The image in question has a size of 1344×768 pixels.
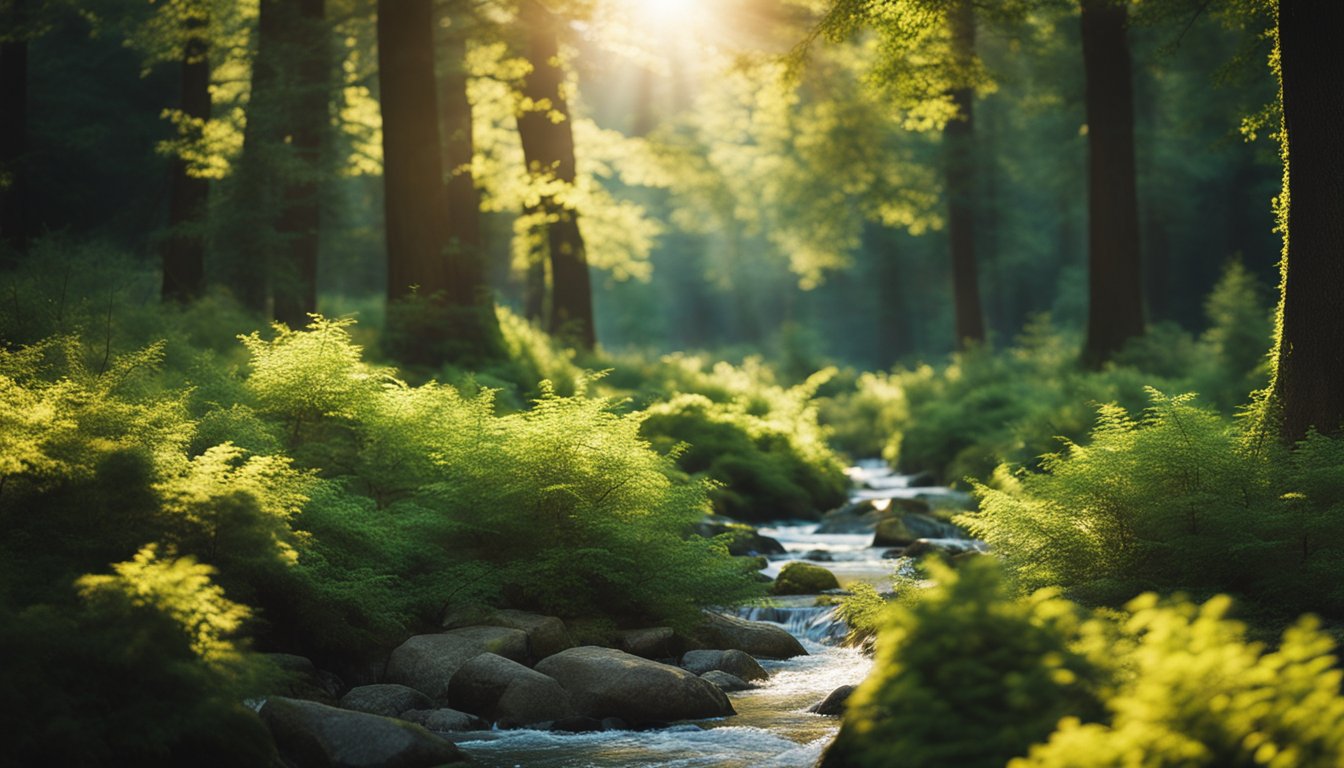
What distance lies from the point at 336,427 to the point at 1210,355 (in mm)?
16383

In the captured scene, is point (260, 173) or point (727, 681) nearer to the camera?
point (727, 681)

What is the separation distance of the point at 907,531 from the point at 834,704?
23.0 ft

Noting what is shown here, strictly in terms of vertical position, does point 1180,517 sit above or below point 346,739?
above

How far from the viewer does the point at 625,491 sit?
997cm

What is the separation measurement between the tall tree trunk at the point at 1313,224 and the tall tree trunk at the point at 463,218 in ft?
34.3

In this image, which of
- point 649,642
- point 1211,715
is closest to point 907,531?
point 649,642

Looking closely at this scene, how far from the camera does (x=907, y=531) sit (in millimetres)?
14773

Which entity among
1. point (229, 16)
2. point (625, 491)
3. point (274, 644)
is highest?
point (229, 16)

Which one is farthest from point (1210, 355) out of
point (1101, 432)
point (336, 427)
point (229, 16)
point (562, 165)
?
point (229, 16)

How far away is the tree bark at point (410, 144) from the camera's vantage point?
1627 centimetres

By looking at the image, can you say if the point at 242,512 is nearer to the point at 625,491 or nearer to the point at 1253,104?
the point at 625,491

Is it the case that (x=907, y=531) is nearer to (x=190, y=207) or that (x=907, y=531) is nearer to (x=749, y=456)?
(x=749, y=456)

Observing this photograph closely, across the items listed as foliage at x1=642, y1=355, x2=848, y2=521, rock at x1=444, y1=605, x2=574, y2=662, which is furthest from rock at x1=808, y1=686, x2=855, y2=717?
foliage at x1=642, y1=355, x2=848, y2=521

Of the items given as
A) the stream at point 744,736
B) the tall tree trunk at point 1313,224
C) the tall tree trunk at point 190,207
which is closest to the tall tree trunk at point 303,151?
the tall tree trunk at point 190,207
